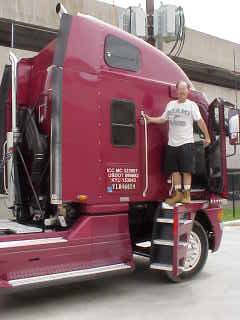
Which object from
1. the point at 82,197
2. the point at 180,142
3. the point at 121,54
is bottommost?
the point at 82,197

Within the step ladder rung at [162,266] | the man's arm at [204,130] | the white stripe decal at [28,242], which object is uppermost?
the man's arm at [204,130]

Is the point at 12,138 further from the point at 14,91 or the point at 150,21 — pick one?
the point at 150,21

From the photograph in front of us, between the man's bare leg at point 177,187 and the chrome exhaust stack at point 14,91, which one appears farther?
the man's bare leg at point 177,187

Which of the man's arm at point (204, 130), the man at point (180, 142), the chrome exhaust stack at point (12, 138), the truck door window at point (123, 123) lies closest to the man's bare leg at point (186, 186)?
the man at point (180, 142)

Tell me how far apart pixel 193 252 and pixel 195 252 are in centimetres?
4

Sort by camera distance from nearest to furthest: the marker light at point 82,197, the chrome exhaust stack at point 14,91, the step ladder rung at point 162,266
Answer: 1. the marker light at point 82,197
2. the step ladder rung at point 162,266
3. the chrome exhaust stack at point 14,91

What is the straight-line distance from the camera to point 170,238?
674cm

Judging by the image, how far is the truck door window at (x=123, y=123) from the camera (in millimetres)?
6733

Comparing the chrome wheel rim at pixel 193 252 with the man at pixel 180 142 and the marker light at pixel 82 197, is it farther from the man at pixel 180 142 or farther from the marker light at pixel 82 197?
the marker light at pixel 82 197

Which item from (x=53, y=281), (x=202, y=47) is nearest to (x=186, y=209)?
(x=53, y=281)

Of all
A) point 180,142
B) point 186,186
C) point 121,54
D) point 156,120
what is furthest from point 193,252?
point 121,54

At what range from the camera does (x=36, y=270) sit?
5.79 m

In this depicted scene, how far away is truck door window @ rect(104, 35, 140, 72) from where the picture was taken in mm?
6738

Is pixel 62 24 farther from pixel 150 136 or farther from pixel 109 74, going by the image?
pixel 150 136
